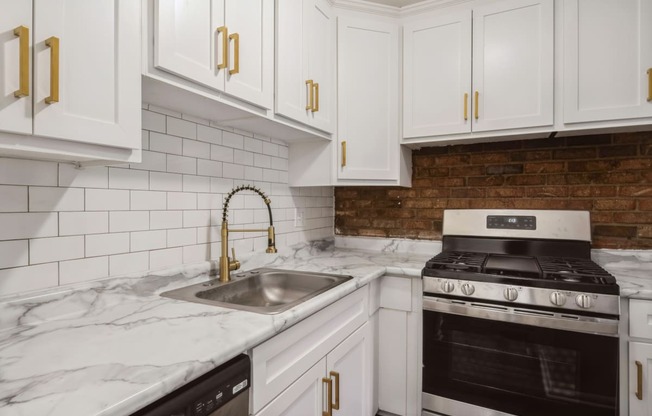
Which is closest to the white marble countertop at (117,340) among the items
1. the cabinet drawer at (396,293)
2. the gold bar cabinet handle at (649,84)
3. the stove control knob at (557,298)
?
the stove control knob at (557,298)

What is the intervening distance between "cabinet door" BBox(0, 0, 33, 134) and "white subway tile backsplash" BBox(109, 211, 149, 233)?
1.86ft

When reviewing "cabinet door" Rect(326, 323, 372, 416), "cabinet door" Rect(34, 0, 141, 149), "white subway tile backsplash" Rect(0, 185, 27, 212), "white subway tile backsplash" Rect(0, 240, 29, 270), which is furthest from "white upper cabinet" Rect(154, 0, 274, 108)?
"cabinet door" Rect(326, 323, 372, 416)

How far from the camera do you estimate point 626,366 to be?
1526mm

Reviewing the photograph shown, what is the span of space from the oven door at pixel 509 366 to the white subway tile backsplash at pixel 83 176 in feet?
5.04

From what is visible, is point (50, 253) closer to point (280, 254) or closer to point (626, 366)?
point (280, 254)

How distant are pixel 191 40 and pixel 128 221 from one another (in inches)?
26.9

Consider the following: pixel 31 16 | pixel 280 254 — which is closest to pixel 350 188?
pixel 280 254

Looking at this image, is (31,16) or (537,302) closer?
(31,16)

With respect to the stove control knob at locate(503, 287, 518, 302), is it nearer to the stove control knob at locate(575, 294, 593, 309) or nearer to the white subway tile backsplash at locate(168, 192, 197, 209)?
the stove control knob at locate(575, 294, 593, 309)

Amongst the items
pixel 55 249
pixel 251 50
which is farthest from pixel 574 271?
pixel 55 249

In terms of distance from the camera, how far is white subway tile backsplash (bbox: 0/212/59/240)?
1.02 m

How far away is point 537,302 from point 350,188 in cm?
148

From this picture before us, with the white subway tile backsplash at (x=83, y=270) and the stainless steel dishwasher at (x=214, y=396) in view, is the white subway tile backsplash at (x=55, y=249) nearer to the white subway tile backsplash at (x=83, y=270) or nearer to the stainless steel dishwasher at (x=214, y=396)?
the white subway tile backsplash at (x=83, y=270)

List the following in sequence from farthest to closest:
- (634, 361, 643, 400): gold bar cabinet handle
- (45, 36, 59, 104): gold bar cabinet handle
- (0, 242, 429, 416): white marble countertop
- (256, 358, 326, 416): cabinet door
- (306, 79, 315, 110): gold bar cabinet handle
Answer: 1. (306, 79, 315, 110): gold bar cabinet handle
2. (634, 361, 643, 400): gold bar cabinet handle
3. (256, 358, 326, 416): cabinet door
4. (45, 36, 59, 104): gold bar cabinet handle
5. (0, 242, 429, 416): white marble countertop
